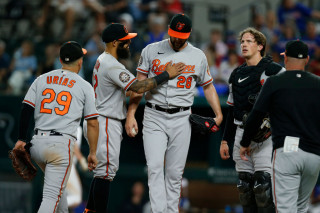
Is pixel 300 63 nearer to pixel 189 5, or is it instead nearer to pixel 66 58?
pixel 66 58

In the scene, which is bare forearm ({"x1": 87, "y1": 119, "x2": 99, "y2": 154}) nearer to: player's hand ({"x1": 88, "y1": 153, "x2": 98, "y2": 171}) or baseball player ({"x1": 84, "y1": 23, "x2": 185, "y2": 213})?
player's hand ({"x1": 88, "y1": 153, "x2": 98, "y2": 171})

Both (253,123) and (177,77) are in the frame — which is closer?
(253,123)

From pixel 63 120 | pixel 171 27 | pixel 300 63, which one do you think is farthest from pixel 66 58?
pixel 300 63

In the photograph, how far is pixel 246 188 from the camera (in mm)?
6211

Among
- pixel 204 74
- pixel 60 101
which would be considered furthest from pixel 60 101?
pixel 204 74

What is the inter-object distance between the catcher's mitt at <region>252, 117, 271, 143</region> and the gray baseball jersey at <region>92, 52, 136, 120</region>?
147cm

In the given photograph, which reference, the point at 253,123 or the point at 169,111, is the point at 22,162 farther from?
the point at 253,123

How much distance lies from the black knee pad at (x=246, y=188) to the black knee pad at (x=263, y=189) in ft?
0.45

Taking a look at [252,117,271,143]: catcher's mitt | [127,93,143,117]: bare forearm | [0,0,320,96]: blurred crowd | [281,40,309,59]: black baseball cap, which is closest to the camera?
[281,40,309,59]: black baseball cap

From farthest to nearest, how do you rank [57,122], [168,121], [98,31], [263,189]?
1. [98,31]
2. [168,121]
3. [263,189]
4. [57,122]

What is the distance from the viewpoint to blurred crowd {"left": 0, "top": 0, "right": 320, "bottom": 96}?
11887 mm

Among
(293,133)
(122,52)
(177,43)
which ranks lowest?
(293,133)

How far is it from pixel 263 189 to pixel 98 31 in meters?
7.89

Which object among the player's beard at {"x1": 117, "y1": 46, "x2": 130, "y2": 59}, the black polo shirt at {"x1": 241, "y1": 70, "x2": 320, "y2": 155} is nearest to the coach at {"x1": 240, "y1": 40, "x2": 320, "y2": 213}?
the black polo shirt at {"x1": 241, "y1": 70, "x2": 320, "y2": 155}
